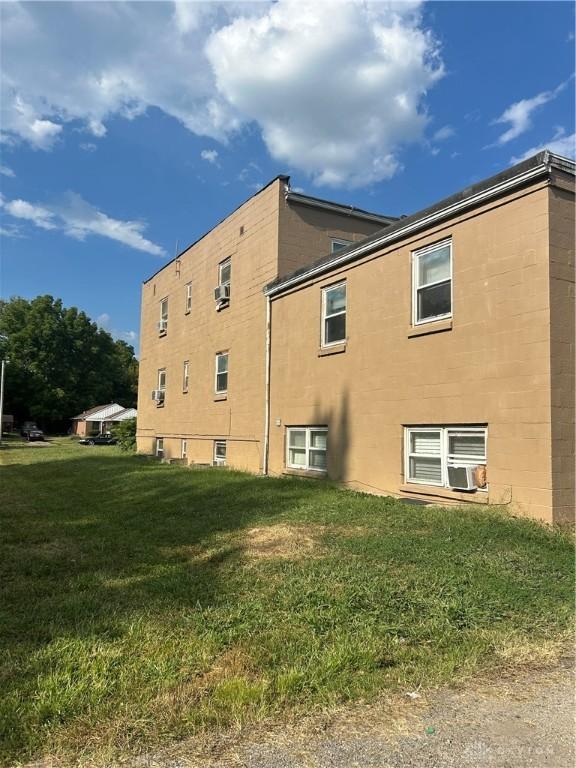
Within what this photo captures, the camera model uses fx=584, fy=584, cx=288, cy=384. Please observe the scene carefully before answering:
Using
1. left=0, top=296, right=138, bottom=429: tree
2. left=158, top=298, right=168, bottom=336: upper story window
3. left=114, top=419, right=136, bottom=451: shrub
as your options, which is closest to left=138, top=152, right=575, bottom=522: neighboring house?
left=158, top=298, right=168, bottom=336: upper story window

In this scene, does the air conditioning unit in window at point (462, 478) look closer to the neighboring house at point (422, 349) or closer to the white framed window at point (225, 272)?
the neighboring house at point (422, 349)

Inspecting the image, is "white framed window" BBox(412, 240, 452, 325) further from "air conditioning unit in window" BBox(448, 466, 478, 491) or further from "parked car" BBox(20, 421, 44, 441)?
"parked car" BBox(20, 421, 44, 441)

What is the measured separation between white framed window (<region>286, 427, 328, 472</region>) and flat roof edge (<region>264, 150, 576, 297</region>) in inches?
129

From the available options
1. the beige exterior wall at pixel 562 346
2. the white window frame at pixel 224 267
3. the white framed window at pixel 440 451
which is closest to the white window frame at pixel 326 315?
the white framed window at pixel 440 451

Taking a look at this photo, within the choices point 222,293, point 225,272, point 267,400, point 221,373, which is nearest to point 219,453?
point 221,373

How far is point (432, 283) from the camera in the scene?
9.00 meters

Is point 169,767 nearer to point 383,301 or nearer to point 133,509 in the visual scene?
point 133,509

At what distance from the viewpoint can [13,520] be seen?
8.70m

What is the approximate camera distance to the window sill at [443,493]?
7.88 metres

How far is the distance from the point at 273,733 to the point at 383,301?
25.9ft

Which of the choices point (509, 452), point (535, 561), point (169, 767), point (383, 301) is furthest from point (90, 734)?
point (383, 301)

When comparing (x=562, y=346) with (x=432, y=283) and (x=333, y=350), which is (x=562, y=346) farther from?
(x=333, y=350)

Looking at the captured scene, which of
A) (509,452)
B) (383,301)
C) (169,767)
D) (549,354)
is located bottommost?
(169,767)

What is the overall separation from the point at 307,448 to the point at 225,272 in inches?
267
